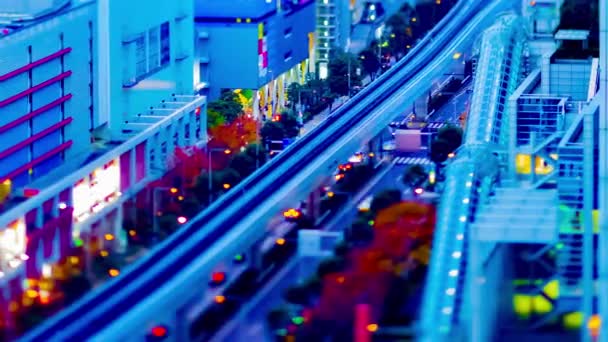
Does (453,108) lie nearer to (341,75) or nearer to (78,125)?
(341,75)

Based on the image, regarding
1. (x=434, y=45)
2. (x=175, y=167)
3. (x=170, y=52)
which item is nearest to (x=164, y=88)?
(x=170, y=52)

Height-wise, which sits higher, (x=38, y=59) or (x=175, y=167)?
(x=38, y=59)

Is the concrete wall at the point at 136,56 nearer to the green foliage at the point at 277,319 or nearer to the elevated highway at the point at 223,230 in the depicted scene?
the elevated highway at the point at 223,230

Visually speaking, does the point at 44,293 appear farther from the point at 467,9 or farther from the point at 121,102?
the point at 467,9

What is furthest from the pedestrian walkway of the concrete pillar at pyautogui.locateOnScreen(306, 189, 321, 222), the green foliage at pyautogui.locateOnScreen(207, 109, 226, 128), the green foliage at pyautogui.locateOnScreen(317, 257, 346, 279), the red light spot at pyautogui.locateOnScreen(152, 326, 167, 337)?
the red light spot at pyautogui.locateOnScreen(152, 326, 167, 337)

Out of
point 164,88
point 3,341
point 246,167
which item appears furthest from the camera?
point 164,88

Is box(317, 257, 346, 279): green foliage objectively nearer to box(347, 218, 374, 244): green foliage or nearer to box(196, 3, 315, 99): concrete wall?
box(347, 218, 374, 244): green foliage

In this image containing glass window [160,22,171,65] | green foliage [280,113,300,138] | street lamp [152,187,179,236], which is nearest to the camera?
street lamp [152,187,179,236]

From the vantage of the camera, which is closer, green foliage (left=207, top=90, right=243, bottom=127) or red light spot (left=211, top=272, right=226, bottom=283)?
red light spot (left=211, top=272, right=226, bottom=283)
